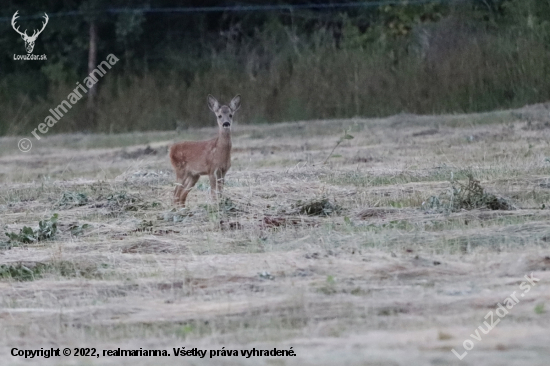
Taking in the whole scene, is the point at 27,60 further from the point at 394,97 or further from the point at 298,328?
the point at 298,328

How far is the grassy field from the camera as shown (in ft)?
21.1

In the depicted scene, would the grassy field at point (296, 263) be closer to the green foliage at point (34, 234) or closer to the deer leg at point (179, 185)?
the green foliage at point (34, 234)

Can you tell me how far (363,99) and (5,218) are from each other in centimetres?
1593

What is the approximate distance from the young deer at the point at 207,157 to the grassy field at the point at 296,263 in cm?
27

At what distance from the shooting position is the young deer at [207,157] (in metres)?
14.3

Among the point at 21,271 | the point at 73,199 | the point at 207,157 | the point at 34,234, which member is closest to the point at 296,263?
the point at 21,271

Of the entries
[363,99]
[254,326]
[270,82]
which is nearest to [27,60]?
[270,82]

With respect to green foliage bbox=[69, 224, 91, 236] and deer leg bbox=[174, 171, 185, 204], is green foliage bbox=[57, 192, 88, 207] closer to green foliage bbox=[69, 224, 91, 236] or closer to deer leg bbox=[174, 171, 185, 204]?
deer leg bbox=[174, 171, 185, 204]

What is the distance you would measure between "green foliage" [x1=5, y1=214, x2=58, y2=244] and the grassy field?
0.06 ft

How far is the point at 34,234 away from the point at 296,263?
3.43m

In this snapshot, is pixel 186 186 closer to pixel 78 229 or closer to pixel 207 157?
pixel 207 157

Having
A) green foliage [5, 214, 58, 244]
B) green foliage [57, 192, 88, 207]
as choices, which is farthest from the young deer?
green foliage [5, 214, 58, 244]

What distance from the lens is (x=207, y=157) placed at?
14.6 m

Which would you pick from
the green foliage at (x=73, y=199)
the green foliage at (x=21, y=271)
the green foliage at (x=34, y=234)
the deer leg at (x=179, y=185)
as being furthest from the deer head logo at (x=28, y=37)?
the green foliage at (x=21, y=271)
